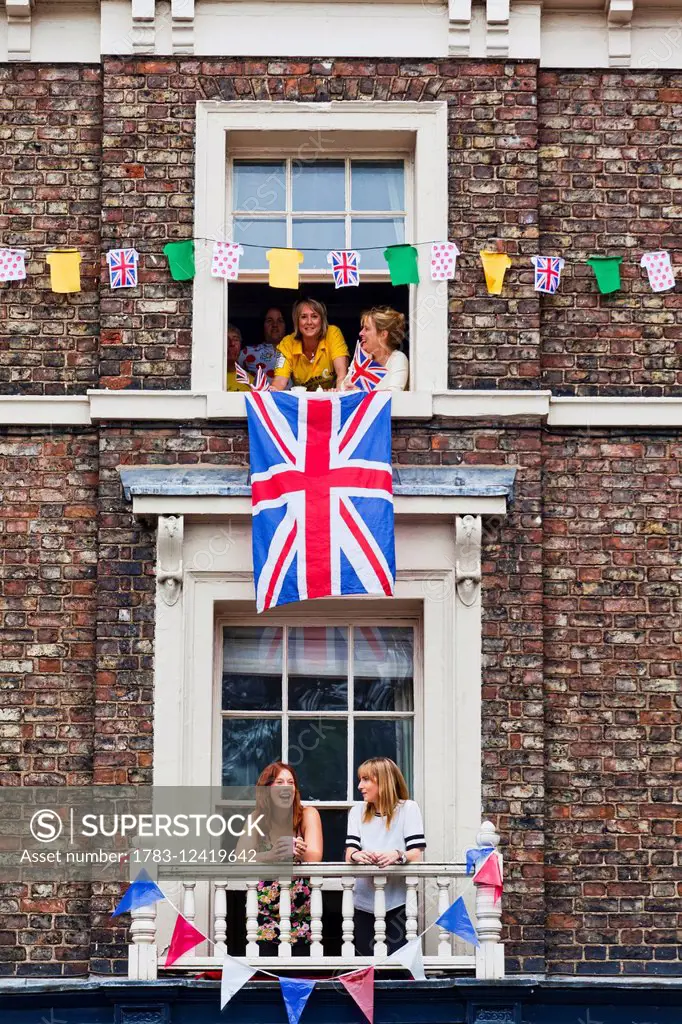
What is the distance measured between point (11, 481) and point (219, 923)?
2985 millimetres

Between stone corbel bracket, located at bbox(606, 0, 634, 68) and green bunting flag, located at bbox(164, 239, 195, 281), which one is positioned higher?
stone corbel bracket, located at bbox(606, 0, 634, 68)

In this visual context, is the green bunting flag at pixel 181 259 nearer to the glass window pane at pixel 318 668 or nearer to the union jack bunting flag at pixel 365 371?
the union jack bunting flag at pixel 365 371

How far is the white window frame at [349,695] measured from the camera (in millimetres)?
14156

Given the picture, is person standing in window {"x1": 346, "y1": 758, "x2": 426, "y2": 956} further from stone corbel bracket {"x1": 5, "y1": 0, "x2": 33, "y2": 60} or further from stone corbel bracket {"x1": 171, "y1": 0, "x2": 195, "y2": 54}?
stone corbel bracket {"x1": 5, "y1": 0, "x2": 33, "y2": 60}

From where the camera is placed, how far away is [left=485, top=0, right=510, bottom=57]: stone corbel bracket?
48.6ft

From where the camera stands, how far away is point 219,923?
1311cm

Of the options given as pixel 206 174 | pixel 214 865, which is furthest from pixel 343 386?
pixel 214 865

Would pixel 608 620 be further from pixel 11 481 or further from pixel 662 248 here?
pixel 11 481

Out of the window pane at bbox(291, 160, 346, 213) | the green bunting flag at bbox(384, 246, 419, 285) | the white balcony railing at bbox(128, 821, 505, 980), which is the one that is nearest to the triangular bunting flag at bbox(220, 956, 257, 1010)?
the white balcony railing at bbox(128, 821, 505, 980)

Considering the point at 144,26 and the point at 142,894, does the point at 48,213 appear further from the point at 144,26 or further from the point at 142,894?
the point at 142,894

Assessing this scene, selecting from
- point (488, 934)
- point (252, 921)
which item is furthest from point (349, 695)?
point (488, 934)

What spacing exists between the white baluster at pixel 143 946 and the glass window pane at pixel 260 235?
163 inches

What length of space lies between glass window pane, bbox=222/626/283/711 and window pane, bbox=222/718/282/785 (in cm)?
→ 9

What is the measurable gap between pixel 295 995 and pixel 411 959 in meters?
0.64
